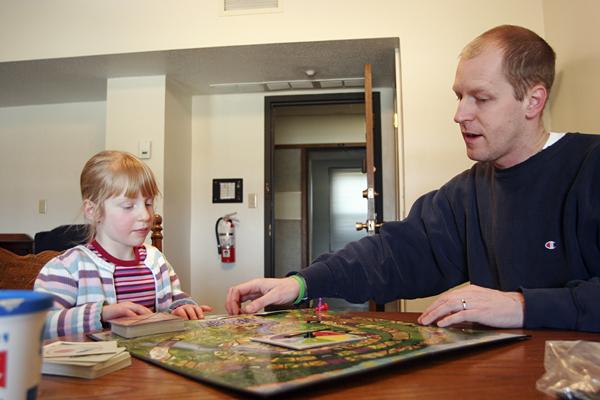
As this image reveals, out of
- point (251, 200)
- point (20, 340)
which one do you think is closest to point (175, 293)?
point (20, 340)

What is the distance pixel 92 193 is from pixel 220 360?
978mm

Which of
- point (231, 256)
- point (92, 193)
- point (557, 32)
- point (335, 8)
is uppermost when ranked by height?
point (335, 8)

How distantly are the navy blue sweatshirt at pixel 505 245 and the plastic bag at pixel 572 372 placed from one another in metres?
0.28

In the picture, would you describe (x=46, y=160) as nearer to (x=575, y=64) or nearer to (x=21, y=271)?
(x=21, y=271)

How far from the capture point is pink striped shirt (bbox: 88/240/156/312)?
128cm

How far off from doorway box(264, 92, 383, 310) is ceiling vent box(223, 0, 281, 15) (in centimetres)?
107

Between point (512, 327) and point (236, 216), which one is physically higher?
point (236, 216)

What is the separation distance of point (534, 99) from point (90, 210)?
123 cm

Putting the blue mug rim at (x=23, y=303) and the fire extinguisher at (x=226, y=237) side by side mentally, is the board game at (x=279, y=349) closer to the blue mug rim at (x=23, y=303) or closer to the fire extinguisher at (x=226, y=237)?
the blue mug rim at (x=23, y=303)

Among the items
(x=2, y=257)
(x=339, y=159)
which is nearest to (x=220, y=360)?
(x=2, y=257)

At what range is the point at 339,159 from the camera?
671cm

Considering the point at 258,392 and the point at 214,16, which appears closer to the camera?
the point at 258,392

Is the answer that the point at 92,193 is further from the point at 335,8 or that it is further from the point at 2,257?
the point at 335,8

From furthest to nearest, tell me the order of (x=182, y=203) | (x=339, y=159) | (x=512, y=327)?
1. (x=339, y=159)
2. (x=182, y=203)
3. (x=512, y=327)
